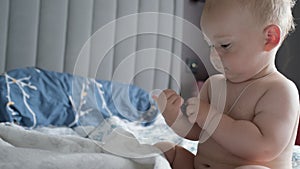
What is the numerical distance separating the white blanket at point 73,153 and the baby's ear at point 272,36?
321 millimetres

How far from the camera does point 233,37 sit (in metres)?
0.85

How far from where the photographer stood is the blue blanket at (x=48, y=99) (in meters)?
1.87

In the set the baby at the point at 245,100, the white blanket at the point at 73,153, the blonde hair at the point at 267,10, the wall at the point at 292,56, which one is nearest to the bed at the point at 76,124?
the white blanket at the point at 73,153

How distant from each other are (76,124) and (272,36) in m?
1.32

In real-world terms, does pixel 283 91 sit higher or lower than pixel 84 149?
higher

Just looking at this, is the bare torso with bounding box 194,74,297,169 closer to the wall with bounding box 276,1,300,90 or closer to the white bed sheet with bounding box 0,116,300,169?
the white bed sheet with bounding box 0,116,300,169

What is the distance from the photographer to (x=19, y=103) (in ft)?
6.26

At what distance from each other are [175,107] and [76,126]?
1.23m

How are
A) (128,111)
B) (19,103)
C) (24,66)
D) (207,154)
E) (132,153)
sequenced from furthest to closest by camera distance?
(24,66), (19,103), (128,111), (207,154), (132,153)

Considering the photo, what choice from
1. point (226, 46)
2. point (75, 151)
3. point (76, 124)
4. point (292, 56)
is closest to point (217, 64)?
point (226, 46)

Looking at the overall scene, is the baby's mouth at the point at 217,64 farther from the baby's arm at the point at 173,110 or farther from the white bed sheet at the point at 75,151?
the white bed sheet at the point at 75,151

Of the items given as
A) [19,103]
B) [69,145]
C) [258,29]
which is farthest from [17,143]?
[19,103]

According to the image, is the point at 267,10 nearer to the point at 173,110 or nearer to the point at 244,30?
the point at 244,30

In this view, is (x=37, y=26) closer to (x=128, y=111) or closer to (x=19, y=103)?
(x=19, y=103)
